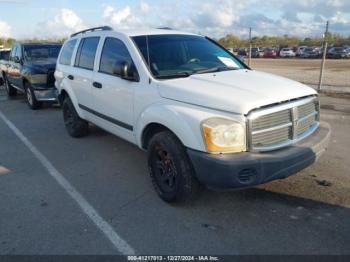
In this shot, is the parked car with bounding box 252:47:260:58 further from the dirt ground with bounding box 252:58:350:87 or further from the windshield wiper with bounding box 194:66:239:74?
the windshield wiper with bounding box 194:66:239:74

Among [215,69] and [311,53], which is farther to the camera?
[311,53]

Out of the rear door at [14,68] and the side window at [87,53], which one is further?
the rear door at [14,68]

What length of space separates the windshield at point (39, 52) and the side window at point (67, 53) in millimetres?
4244

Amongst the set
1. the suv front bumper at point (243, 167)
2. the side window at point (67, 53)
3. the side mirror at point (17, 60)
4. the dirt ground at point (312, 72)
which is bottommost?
the dirt ground at point (312, 72)

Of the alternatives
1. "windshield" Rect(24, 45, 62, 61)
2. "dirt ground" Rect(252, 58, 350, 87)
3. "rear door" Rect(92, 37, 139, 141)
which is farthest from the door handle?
"dirt ground" Rect(252, 58, 350, 87)

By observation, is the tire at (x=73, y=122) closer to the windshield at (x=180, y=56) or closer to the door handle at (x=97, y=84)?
the door handle at (x=97, y=84)

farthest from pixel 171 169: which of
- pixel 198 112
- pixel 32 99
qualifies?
pixel 32 99

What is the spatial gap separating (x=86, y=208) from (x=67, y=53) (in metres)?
3.79

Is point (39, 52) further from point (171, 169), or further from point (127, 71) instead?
point (171, 169)

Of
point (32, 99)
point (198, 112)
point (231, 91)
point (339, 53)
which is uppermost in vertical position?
point (231, 91)

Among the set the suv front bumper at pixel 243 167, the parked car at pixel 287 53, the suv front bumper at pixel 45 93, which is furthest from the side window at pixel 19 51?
the parked car at pixel 287 53

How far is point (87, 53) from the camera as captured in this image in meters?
5.68

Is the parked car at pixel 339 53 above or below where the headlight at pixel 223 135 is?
below

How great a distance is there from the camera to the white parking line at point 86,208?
3201 mm
